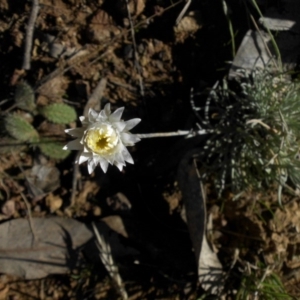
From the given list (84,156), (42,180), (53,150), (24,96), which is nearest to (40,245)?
(42,180)

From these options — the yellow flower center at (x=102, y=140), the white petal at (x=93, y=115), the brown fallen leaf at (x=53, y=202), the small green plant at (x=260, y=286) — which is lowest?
the small green plant at (x=260, y=286)

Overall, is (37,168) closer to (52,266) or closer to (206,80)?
(52,266)

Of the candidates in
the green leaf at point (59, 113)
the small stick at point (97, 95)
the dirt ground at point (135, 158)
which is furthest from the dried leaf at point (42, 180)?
the small stick at point (97, 95)

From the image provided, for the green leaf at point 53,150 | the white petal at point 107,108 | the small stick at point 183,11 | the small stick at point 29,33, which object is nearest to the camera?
the white petal at point 107,108

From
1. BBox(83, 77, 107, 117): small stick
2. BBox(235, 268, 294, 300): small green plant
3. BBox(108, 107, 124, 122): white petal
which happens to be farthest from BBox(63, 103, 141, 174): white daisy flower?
BBox(235, 268, 294, 300): small green plant

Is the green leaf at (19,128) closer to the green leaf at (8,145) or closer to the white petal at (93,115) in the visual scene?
the green leaf at (8,145)

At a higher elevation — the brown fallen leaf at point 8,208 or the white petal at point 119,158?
the white petal at point 119,158

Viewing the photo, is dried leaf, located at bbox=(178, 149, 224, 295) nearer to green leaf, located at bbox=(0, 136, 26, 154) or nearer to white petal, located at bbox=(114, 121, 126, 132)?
white petal, located at bbox=(114, 121, 126, 132)
